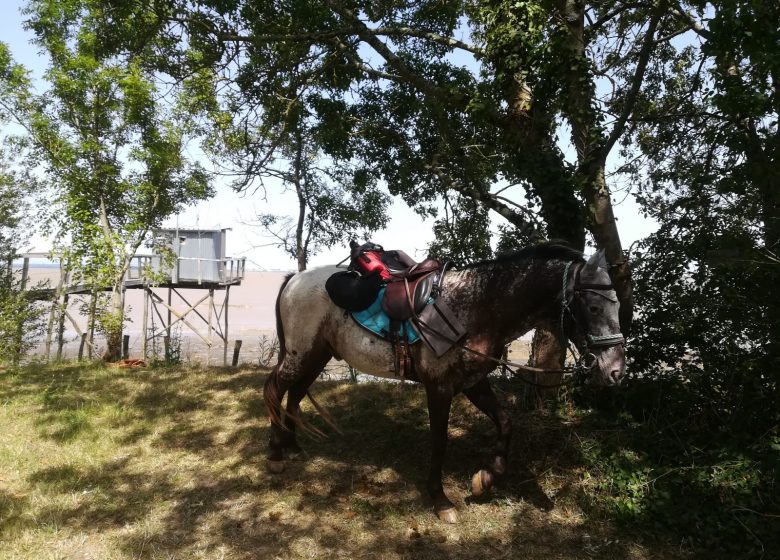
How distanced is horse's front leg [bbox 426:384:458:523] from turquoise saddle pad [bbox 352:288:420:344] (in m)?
0.44

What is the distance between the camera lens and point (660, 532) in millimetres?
3352

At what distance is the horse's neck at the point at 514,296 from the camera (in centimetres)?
335

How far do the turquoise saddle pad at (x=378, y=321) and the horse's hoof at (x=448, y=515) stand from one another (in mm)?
1268

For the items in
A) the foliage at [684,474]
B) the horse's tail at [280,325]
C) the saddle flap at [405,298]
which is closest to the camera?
the foliage at [684,474]

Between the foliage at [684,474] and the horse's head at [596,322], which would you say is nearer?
the horse's head at [596,322]

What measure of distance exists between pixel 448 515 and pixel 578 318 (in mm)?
1743

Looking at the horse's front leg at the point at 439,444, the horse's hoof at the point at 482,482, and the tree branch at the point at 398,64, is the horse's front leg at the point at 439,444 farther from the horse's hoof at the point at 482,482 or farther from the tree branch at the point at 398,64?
the tree branch at the point at 398,64

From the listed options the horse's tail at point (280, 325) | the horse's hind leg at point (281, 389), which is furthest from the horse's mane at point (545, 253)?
the horse's tail at point (280, 325)

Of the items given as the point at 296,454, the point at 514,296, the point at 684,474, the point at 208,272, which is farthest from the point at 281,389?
the point at 208,272

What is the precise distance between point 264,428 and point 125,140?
865cm

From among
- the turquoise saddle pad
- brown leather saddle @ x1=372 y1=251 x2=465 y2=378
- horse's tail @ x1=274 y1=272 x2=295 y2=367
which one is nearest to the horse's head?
brown leather saddle @ x1=372 y1=251 x2=465 y2=378

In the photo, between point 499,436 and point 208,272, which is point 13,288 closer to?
point 208,272

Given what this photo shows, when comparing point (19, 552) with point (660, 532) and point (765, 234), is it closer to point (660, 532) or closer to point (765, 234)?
point (660, 532)

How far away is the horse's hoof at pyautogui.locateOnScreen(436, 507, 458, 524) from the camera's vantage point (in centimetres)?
359
